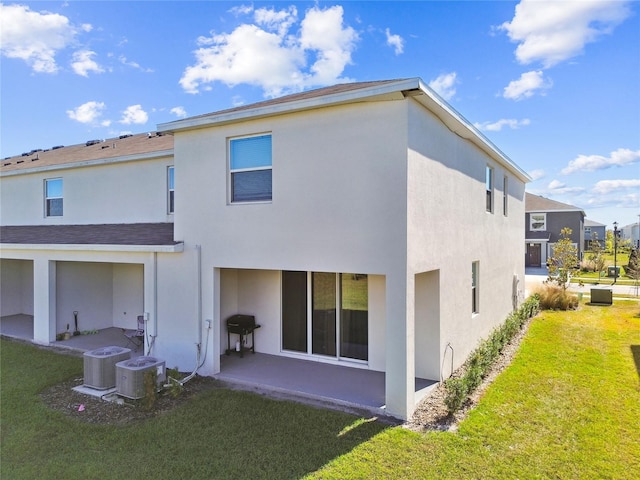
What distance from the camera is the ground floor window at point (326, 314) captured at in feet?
28.8

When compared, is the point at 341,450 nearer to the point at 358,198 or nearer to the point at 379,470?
the point at 379,470

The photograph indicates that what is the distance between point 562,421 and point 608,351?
19.4 feet

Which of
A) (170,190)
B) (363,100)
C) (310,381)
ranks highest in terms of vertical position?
(363,100)

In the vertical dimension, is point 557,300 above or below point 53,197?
below

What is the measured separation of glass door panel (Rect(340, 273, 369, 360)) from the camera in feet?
28.6

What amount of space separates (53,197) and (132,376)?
10.8 m

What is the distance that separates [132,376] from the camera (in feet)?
23.1

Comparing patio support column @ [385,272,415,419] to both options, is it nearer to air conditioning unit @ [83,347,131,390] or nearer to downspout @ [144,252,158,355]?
air conditioning unit @ [83,347,131,390]

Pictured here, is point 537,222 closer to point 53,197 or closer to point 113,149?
point 113,149

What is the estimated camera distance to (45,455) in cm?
529

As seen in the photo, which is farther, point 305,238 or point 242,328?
point 242,328

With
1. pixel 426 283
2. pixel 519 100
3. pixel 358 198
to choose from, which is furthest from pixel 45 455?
pixel 519 100

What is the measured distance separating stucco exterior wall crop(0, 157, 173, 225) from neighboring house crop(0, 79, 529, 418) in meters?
0.07

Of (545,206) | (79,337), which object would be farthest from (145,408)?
(545,206)
